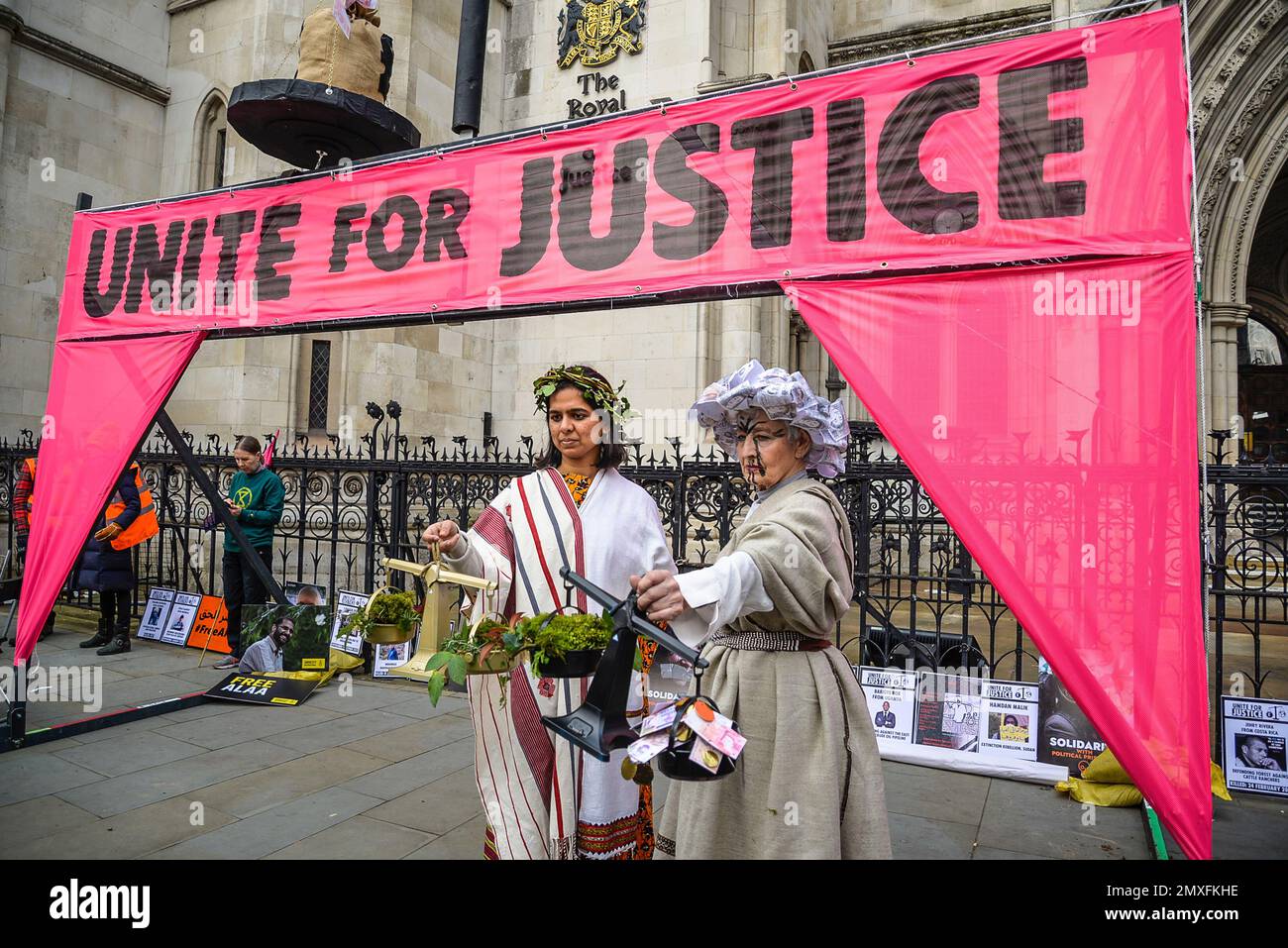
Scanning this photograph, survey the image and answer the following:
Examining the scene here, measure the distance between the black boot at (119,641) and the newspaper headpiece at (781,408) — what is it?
24.2 feet

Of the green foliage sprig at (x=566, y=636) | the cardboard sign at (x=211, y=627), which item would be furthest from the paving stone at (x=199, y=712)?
the green foliage sprig at (x=566, y=636)

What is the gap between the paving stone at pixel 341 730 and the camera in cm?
496

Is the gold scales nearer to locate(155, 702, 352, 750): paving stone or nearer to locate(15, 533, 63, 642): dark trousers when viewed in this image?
locate(155, 702, 352, 750): paving stone

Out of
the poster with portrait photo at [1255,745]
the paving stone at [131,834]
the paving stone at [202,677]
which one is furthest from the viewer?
the paving stone at [202,677]

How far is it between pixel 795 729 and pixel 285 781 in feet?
11.2

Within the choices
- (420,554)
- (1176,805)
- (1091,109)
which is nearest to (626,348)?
(420,554)

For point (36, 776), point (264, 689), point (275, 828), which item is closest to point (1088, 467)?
point (275, 828)

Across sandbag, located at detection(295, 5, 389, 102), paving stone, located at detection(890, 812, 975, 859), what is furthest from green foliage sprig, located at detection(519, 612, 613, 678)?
sandbag, located at detection(295, 5, 389, 102)

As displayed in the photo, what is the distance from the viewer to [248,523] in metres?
6.97

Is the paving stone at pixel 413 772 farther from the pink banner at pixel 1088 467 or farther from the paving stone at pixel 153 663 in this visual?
the paving stone at pixel 153 663

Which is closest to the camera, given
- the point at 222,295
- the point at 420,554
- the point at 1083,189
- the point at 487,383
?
the point at 1083,189

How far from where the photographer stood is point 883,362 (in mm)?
2965

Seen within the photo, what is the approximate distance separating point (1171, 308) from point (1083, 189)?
56 cm

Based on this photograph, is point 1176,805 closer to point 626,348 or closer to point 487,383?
point 626,348
